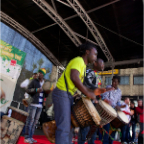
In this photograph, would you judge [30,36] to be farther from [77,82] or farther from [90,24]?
[77,82]

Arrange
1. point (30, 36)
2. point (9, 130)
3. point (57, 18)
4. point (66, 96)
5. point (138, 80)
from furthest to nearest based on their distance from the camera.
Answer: point (138, 80) → point (30, 36) → point (57, 18) → point (9, 130) → point (66, 96)

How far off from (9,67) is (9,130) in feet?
18.2

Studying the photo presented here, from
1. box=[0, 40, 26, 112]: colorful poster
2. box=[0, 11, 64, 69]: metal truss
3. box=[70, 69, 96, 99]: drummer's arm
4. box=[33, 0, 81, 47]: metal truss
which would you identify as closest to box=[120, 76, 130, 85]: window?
box=[0, 11, 64, 69]: metal truss

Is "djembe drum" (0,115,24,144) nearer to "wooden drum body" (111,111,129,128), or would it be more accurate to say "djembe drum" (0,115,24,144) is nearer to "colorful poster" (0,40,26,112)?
"wooden drum body" (111,111,129,128)

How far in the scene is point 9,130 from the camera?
2.53m

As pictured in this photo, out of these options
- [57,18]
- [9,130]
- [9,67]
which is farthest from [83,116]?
[57,18]

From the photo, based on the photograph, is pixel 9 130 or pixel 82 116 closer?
pixel 82 116

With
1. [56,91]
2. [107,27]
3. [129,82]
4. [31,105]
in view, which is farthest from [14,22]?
[129,82]

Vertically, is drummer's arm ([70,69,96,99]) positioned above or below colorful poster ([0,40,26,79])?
below

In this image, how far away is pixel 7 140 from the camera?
8.18 ft

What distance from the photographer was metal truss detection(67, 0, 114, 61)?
6.90m

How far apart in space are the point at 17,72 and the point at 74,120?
6778 mm

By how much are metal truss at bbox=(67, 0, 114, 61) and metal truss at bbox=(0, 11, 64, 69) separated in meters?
3.31

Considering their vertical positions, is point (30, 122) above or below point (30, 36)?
below
